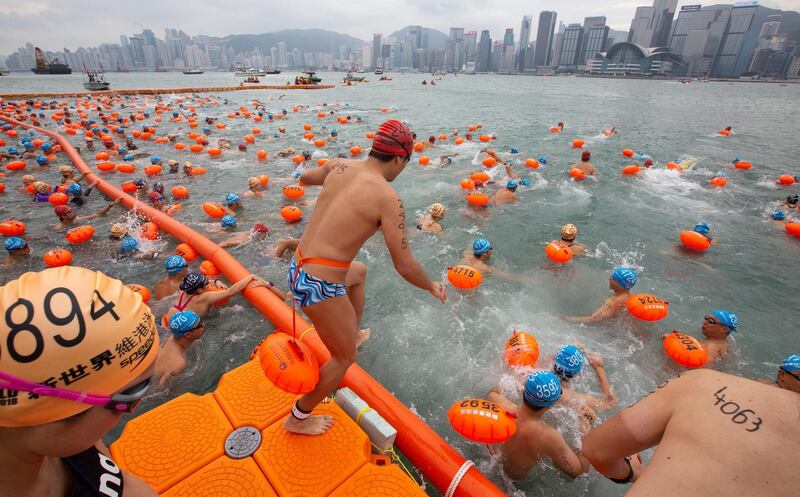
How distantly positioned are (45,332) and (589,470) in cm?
508

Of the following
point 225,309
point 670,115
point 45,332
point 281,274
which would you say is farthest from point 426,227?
point 670,115

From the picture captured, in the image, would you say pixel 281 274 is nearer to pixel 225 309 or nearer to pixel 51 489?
pixel 225 309

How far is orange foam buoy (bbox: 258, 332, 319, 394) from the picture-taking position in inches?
121

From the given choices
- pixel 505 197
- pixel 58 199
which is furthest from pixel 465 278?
pixel 58 199

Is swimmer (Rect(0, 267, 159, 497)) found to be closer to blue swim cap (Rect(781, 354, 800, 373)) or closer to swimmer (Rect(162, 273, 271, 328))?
swimmer (Rect(162, 273, 271, 328))

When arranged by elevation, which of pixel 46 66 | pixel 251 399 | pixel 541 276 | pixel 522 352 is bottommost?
pixel 541 276

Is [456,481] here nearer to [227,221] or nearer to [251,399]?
[251,399]

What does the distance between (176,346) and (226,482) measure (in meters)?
2.78

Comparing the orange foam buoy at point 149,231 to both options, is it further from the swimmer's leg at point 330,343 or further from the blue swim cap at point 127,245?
the swimmer's leg at point 330,343

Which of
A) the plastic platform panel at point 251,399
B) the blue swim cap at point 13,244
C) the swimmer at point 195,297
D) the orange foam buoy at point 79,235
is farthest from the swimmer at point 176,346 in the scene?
the orange foam buoy at point 79,235

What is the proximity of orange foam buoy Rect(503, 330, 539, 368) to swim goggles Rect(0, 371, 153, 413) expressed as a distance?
471 centimetres

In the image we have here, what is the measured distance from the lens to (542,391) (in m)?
3.57

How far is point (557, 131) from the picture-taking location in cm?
2562

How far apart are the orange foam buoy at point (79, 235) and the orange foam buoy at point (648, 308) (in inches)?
473
